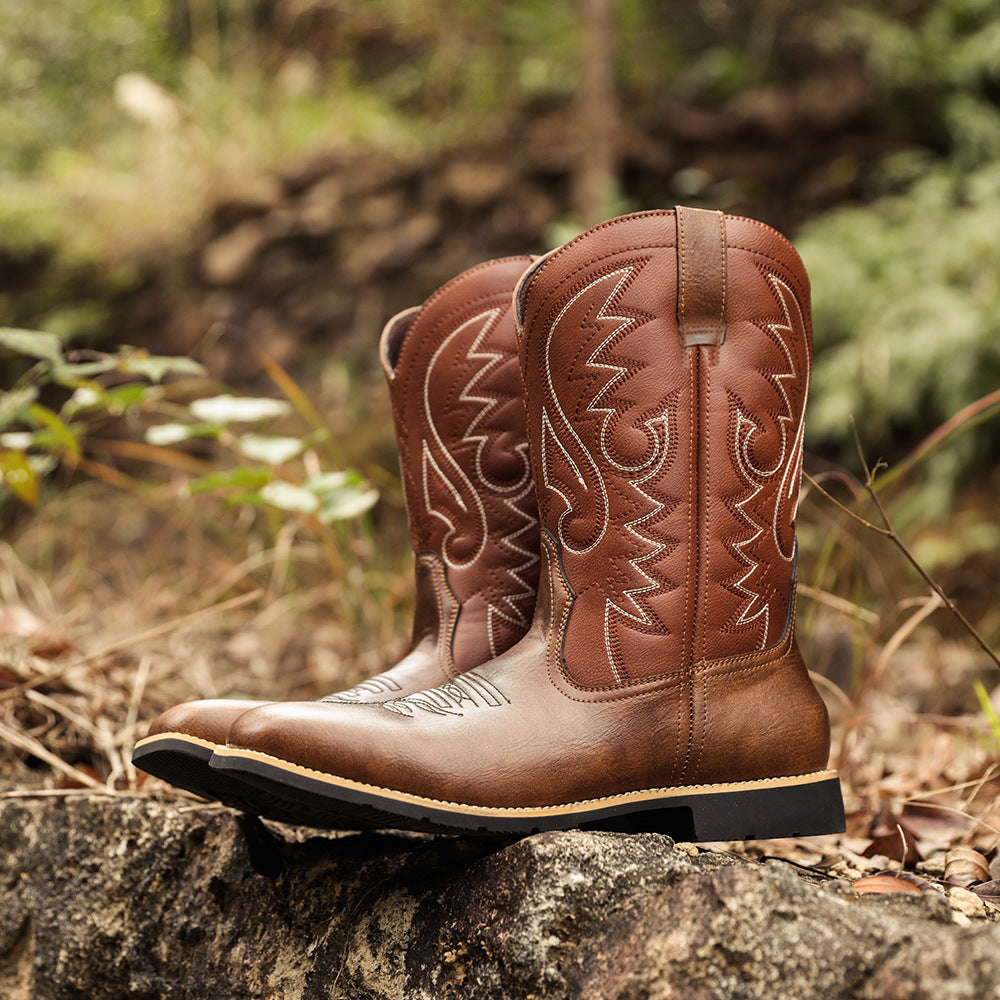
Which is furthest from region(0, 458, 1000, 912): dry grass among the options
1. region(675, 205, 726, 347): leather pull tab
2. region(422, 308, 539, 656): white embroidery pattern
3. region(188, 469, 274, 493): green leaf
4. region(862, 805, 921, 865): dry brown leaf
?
region(675, 205, 726, 347): leather pull tab

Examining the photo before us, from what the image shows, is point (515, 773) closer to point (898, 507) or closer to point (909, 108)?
point (898, 507)

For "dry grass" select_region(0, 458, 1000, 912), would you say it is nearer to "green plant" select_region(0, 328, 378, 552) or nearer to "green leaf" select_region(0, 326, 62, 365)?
"green plant" select_region(0, 328, 378, 552)

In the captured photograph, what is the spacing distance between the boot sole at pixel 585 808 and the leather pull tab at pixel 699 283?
0.53m

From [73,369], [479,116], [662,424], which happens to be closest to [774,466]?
[662,424]

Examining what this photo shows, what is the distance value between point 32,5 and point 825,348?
6.09 metres

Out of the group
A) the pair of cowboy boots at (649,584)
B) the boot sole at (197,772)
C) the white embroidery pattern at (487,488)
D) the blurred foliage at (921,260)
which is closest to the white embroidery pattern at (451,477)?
the white embroidery pattern at (487,488)

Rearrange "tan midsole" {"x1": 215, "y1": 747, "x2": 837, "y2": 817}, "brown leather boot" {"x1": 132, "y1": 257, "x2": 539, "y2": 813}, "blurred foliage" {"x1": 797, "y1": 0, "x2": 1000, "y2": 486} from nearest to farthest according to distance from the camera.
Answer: "tan midsole" {"x1": 215, "y1": 747, "x2": 837, "y2": 817}
"brown leather boot" {"x1": 132, "y1": 257, "x2": 539, "y2": 813}
"blurred foliage" {"x1": 797, "y1": 0, "x2": 1000, "y2": 486}

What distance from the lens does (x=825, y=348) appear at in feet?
13.7

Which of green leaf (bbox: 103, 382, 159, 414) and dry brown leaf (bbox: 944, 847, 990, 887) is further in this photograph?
green leaf (bbox: 103, 382, 159, 414)

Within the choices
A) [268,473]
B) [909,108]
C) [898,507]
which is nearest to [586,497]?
[268,473]

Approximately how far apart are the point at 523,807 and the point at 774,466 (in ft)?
1.64

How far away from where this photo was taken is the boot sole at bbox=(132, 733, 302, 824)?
3.14 feet

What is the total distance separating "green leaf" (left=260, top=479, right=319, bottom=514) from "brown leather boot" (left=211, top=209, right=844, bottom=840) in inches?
30.5

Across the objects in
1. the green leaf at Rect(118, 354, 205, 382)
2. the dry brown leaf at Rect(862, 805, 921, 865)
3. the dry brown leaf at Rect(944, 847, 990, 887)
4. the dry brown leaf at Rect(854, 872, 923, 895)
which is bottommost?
the dry brown leaf at Rect(862, 805, 921, 865)
